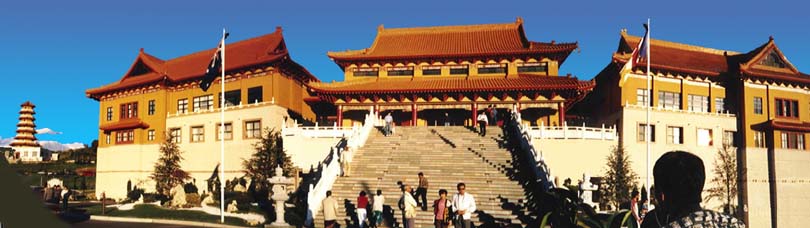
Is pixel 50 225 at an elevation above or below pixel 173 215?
above

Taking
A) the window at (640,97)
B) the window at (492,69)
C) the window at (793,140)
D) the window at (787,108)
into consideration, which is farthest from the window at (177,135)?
the window at (793,140)

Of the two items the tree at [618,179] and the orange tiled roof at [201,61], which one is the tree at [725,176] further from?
the orange tiled roof at [201,61]

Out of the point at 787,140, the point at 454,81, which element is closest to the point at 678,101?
the point at 787,140

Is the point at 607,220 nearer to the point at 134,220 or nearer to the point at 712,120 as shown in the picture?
the point at 134,220

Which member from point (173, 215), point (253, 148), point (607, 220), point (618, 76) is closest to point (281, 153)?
point (253, 148)

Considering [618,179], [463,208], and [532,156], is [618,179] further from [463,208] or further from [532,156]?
[463,208]

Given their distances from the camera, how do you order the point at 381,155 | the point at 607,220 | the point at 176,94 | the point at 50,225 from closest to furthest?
the point at 50,225 → the point at 607,220 → the point at 381,155 → the point at 176,94

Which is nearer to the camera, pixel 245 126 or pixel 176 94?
pixel 245 126

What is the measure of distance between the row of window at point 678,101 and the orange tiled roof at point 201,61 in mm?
19561

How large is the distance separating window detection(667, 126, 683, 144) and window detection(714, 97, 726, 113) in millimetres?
2966

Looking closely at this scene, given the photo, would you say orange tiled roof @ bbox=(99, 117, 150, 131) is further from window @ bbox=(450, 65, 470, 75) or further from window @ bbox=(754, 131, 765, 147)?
window @ bbox=(754, 131, 765, 147)

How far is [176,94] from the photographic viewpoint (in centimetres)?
4200

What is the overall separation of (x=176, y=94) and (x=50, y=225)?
138 ft

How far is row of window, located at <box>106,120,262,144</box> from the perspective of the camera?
37.6m
